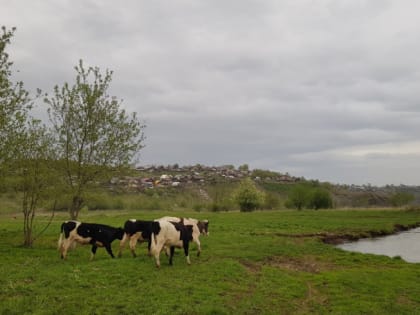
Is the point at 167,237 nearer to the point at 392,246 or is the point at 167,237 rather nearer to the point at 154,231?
the point at 154,231

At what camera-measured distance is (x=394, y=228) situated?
136 ft

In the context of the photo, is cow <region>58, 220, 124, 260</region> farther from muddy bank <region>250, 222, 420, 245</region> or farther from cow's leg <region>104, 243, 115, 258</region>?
muddy bank <region>250, 222, 420, 245</region>

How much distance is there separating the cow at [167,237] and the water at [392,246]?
15726 mm

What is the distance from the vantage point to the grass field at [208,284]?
11141mm

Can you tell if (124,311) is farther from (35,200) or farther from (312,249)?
(312,249)

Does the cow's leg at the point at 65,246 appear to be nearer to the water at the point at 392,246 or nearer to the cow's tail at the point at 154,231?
the cow's tail at the point at 154,231

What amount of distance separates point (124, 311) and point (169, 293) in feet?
6.25

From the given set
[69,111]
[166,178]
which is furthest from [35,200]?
[166,178]

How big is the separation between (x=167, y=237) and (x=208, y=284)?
3.18m

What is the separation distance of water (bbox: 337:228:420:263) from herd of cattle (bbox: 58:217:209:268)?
49.4ft

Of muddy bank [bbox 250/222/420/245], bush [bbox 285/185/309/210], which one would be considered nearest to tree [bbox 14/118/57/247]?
muddy bank [bbox 250/222/420/245]

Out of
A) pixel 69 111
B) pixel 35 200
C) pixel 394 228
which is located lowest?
pixel 394 228

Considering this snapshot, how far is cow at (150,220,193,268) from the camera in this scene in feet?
51.3

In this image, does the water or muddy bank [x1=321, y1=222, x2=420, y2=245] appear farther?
muddy bank [x1=321, y1=222, x2=420, y2=245]
